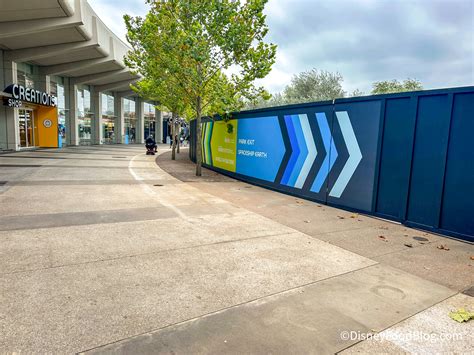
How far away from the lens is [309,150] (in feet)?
30.0

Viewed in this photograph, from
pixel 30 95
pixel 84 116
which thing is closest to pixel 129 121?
pixel 84 116

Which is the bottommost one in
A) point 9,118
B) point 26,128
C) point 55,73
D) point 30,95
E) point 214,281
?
point 214,281

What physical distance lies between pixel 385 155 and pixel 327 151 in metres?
1.64

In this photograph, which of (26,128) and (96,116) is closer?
(26,128)

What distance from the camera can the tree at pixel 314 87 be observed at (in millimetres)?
31375

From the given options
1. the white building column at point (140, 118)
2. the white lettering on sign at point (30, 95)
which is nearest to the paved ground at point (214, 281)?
the white lettering on sign at point (30, 95)

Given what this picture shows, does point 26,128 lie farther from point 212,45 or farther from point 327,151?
point 327,151

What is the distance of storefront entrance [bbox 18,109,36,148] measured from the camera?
23734 mm

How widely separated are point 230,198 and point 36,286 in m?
5.90

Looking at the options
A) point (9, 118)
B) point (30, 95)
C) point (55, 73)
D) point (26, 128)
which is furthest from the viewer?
point (55, 73)

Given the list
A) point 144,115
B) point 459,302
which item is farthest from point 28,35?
point 144,115

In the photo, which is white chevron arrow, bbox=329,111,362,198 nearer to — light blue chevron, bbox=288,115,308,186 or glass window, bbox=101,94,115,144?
light blue chevron, bbox=288,115,308,186

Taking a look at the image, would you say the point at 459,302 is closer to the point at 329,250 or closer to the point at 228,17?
the point at 329,250

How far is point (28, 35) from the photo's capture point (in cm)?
1861
